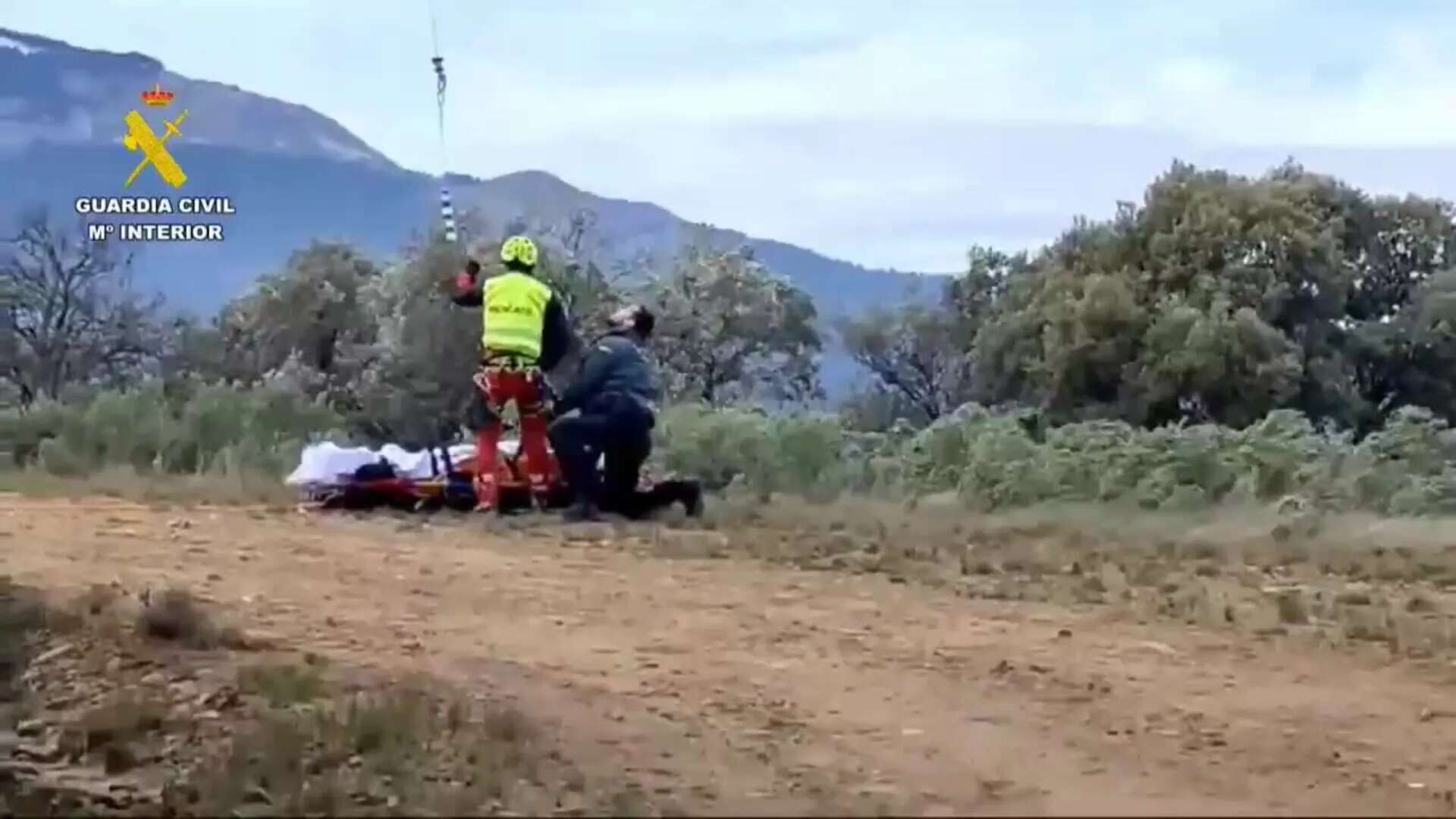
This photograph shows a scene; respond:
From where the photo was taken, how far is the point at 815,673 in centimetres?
919

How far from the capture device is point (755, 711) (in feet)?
26.8

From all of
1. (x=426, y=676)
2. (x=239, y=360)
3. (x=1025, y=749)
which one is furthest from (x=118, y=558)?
(x=239, y=360)

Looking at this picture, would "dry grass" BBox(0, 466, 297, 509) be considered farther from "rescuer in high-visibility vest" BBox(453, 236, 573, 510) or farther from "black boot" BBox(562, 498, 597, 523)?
"black boot" BBox(562, 498, 597, 523)

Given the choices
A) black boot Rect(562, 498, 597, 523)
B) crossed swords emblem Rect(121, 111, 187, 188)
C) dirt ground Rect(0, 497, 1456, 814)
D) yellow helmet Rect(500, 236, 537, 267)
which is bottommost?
dirt ground Rect(0, 497, 1456, 814)

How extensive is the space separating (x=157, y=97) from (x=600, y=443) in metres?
14.2

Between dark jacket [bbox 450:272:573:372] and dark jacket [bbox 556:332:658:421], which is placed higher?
dark jacket [bbox 450:272:573:372]

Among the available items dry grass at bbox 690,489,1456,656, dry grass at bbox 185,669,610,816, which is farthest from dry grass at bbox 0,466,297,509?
dry grass at bbox 185,669,610,816

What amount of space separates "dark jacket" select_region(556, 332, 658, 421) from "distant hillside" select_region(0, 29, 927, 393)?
982 centimetres

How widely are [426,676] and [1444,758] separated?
361 cm

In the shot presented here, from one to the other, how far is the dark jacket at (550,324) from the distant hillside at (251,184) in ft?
29.5

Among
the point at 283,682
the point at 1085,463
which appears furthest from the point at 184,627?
the point at 1085,463

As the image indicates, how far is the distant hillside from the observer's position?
29.6m

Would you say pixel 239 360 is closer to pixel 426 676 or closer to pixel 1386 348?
pixel 1386 348

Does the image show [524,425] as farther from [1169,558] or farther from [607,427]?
[1169,558]
